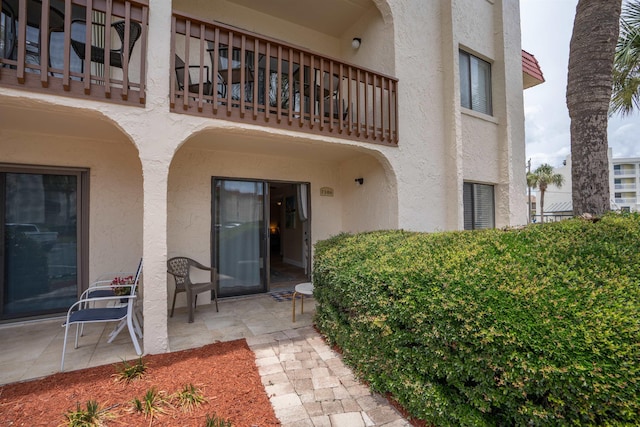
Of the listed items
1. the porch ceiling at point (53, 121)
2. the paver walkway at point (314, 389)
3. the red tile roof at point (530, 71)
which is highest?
the red tile roof at point (530, 71)

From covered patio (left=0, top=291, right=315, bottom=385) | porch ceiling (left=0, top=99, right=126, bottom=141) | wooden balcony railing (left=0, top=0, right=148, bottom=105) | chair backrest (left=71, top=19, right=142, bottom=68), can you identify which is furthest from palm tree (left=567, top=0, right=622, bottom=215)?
porch ceiling (left=0, top=99, right=126, bottom=141)

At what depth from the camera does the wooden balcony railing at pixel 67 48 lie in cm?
304

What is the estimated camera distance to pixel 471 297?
201cm

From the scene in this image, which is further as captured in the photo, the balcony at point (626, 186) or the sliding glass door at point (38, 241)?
the balcony at point (626, 186)

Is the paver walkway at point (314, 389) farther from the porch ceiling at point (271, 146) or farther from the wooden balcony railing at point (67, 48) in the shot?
the wooden balcony railing at point (67, 48)

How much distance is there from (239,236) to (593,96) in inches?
244

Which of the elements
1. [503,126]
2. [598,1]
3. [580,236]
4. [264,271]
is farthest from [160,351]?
[503,126]

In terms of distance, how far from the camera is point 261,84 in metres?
5.27

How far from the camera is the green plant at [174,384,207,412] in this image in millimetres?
2561

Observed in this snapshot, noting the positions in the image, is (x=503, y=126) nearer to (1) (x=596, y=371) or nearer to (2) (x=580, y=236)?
(2) (x=580, y=236)

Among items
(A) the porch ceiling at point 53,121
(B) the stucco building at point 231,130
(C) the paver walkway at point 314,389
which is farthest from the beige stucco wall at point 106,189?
(C) the paver walkway at point 314,389

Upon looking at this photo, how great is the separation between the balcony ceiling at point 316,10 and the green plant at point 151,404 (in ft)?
23.2

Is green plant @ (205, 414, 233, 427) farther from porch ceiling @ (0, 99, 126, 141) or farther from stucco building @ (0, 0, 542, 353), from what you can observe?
porch ceiling @ (0, 99, 126, 141)

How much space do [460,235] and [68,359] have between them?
15.9ft
